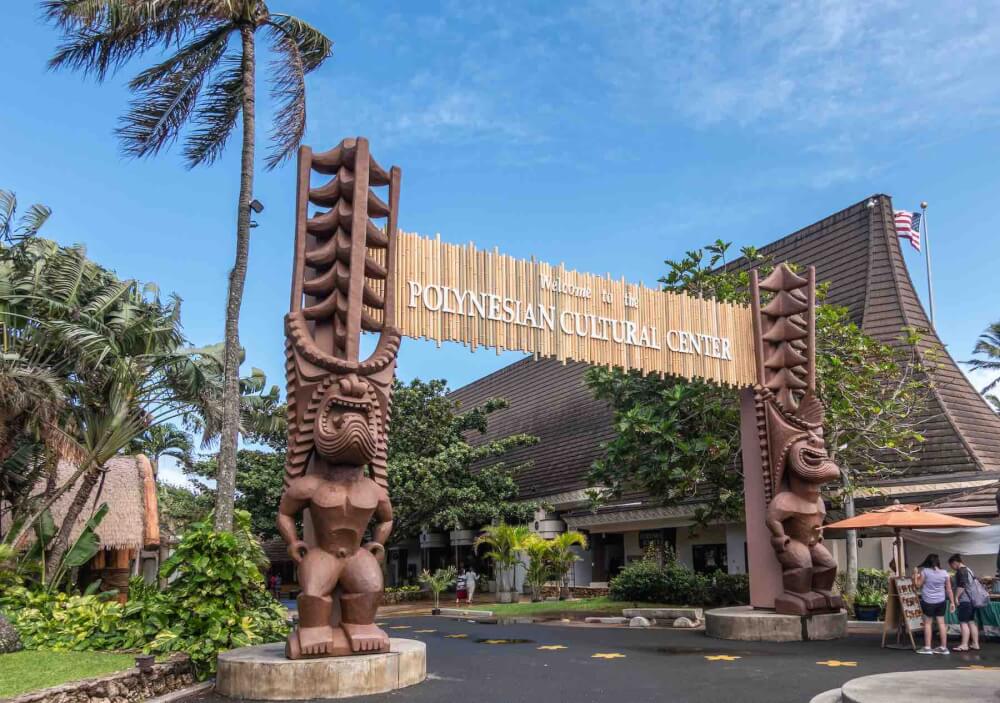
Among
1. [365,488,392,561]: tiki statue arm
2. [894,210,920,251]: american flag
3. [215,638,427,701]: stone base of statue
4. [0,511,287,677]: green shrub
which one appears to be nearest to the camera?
[215,638,427,701]: stone base of statue

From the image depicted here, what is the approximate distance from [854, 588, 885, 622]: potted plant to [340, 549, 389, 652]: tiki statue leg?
10.7m

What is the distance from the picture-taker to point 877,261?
2322 cm

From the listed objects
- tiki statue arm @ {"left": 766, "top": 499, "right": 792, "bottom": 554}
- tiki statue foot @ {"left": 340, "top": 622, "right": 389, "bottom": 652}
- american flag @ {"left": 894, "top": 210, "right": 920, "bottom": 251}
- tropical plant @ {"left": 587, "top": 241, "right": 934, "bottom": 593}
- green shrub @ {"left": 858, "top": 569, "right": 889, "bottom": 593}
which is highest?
american flag @ {"left": 894, "top": 210, "right": 920, "bottom": 251}

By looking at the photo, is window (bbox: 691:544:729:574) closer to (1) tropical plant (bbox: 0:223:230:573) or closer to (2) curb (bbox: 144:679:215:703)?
(1) tropical plant (bbox: 0:223:230:573)

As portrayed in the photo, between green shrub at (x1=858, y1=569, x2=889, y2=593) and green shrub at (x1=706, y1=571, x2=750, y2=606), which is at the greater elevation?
green shrub at (x1=858, y1=569, x2=889, y2=593)

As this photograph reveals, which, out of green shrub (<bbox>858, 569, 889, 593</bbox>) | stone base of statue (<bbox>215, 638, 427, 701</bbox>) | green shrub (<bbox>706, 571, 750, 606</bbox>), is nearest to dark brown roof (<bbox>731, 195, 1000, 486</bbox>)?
green shrub (<bbox>858, 569, 889, 593</bbox>)

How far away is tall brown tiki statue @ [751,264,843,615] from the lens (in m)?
12.4

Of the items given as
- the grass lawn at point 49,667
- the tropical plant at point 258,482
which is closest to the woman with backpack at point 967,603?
the grass lawn at point 49,667

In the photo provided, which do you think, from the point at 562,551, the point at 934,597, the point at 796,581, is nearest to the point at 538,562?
the point at 562,551

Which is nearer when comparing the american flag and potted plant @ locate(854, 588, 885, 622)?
potted plant @ locate(854, 588, 885, 622)

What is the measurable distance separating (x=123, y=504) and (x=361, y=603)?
559 inches

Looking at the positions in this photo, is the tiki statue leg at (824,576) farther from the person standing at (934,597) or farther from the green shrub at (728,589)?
the green shrub at (728,589)

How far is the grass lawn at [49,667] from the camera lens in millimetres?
8812

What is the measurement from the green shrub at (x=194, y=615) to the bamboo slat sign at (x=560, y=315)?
3808mm
